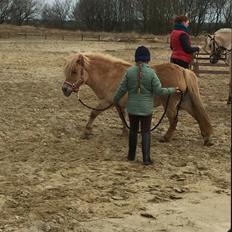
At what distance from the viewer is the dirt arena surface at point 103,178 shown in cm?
437

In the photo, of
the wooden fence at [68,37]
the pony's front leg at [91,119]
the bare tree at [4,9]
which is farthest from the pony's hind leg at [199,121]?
the bare tree at [4,9]

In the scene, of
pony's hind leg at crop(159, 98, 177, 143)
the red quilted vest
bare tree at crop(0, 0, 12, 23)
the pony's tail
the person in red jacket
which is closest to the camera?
the pony's tail

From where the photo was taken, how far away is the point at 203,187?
17.3 ft

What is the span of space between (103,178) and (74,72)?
2.23 metres

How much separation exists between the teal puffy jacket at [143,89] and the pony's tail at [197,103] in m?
0.93

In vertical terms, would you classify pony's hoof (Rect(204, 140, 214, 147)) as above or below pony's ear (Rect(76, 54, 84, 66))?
below

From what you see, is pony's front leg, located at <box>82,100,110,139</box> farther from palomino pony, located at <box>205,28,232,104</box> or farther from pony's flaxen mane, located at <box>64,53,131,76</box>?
palomino pony, located at <box>205,28,232,104</box>

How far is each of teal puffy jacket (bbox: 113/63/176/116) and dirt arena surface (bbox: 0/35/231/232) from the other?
0.73 metres

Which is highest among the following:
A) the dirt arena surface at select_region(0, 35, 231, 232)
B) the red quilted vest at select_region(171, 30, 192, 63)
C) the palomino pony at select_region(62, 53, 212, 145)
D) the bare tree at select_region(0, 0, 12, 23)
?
the bare tree at select_region(0, 0, 12, 23)

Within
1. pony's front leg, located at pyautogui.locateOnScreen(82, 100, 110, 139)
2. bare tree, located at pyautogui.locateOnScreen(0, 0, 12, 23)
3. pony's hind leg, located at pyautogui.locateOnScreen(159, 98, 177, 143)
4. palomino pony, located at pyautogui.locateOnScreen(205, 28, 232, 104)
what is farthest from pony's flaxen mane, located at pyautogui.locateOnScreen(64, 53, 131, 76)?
bare tree, located at pyautogui.locateOnScreen(0, 0, 12, 23)

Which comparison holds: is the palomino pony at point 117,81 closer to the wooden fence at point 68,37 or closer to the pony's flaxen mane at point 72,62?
the pony's flaxen mane at point 72,62

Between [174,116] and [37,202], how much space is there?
296 centimetres

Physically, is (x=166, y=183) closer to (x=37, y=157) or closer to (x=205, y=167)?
(x=205, y=167)

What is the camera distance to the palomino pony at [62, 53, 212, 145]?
6.85 metres
